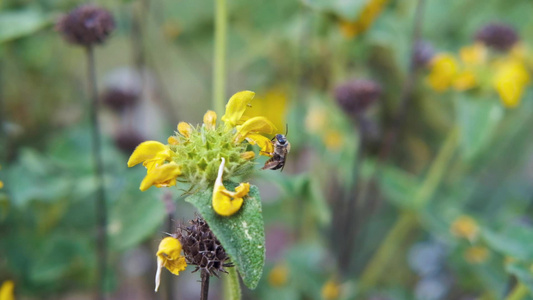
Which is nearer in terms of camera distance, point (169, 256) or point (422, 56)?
point (169, 256)

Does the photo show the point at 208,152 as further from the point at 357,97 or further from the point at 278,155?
the point at 357,97

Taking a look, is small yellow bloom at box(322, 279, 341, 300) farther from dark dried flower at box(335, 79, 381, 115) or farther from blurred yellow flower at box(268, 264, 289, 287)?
dark dried flower at box(335, 79, 381, 115)

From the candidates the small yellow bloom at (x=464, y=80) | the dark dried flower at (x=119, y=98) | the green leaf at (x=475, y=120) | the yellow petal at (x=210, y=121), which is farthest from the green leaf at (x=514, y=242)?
the dark dried flower at (x=119, y=98)

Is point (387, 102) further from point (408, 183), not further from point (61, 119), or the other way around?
point (61, 119)

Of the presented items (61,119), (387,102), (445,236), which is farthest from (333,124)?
(61,119)

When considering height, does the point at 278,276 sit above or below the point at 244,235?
below

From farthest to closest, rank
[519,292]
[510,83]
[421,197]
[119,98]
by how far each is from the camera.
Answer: [119,98]
[421,197]
[510,83]
[519,292]

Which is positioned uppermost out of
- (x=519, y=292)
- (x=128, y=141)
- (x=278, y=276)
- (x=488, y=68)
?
(x=488, y=68)

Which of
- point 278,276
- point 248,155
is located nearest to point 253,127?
point 248,155
